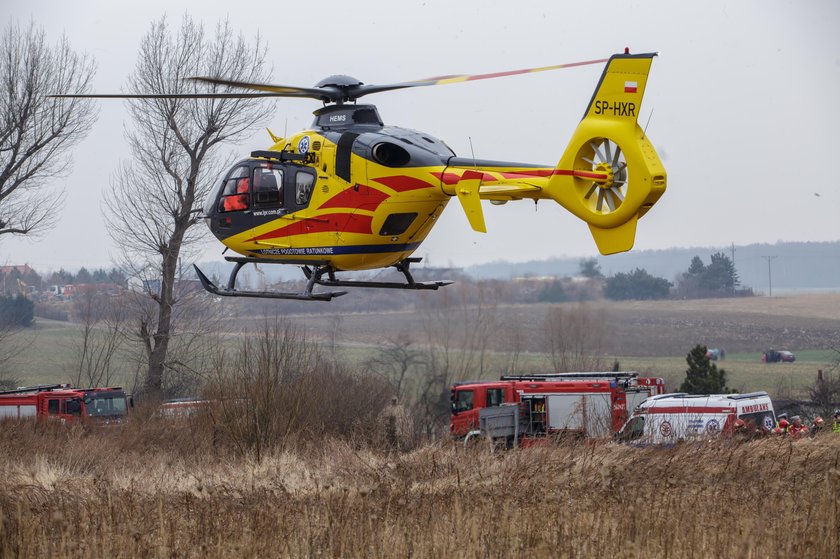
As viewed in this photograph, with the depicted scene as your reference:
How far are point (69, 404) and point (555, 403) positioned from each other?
49.6 feet

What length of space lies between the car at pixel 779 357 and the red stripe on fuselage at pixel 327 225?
28123 millimetres

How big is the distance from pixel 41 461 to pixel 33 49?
20682 millimetres

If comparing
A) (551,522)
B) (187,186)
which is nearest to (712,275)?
(187,186)

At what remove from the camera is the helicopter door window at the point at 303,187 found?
52.9ft

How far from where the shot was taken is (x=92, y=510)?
495 inches

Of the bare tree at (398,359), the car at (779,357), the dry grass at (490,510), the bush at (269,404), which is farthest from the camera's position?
the car at (779,357)

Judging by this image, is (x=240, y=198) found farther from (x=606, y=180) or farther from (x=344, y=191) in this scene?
(x=606, y=180)

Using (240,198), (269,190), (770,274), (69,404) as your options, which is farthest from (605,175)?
(770,274)

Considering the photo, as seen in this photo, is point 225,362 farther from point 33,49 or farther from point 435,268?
point 33,49

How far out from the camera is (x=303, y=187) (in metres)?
16.2

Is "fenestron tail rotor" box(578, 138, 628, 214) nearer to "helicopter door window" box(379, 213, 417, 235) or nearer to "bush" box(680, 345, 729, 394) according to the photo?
"helicopter door window" box(379, 213, 417, 235)

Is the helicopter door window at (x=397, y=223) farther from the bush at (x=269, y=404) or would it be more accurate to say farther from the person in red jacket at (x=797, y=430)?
the bush at (x=269, y=404)

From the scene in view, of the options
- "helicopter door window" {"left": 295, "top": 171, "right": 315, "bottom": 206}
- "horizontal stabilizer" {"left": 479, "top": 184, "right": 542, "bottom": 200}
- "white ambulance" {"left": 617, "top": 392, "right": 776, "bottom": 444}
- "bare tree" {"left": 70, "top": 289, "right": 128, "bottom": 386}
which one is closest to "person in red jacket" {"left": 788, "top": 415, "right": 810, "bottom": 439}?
"white ambulance" {"left": 617, "top": 392, "right": 776, "bottom": 444}

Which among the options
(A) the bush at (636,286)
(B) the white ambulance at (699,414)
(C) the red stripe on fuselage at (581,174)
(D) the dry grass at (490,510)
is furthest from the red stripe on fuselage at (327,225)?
(A) the bush at (636,286)
